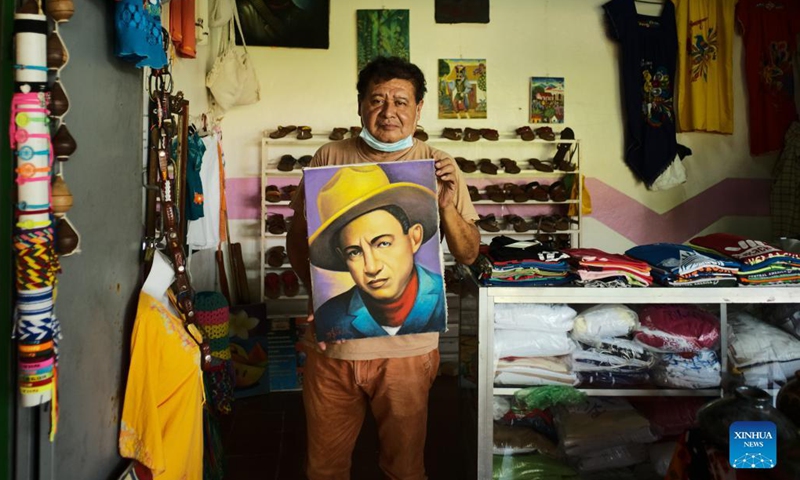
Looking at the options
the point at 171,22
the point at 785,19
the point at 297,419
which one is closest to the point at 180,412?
the point at 297,419

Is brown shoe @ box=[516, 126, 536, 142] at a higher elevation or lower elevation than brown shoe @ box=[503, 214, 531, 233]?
higher

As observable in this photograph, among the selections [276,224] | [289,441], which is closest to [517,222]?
[276,224]

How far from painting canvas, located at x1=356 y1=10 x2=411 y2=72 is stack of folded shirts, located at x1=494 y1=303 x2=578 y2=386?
9.28ft

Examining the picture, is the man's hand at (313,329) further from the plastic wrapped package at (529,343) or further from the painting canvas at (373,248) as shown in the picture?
the plastic wrapped package at (529,343)

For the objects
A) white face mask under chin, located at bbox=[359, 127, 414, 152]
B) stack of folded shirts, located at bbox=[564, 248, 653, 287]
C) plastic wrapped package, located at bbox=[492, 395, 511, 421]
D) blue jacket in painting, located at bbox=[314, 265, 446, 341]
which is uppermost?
white face mask under chin, located at bbox=[359, 127, 414, 152]

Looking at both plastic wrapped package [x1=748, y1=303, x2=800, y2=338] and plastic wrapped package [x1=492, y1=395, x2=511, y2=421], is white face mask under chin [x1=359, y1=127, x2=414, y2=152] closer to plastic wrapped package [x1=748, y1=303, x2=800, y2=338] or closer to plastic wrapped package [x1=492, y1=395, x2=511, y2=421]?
plastic wrapped package [x1=492, y1=395, x2=511, y2=421]

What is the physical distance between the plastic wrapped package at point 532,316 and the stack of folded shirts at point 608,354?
0.06 m

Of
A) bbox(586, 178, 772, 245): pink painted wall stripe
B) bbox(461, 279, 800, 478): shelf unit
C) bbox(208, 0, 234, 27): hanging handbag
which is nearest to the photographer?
bbox(461, 279, 800, 478): shelf unit

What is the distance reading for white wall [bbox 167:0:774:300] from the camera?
14.4 ft

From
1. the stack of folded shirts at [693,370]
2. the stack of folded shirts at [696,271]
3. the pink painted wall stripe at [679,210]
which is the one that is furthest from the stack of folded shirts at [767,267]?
the pink painted wall stripe at [679,210]

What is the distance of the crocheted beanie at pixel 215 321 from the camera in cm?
311

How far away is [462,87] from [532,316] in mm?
2778

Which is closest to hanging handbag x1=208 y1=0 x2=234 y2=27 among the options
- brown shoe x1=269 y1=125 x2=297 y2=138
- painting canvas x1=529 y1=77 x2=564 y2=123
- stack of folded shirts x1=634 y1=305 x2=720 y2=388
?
brown shoe x1=269 y1=125 x2=297 y2=138

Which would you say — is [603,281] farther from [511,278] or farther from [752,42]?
[752,42]
